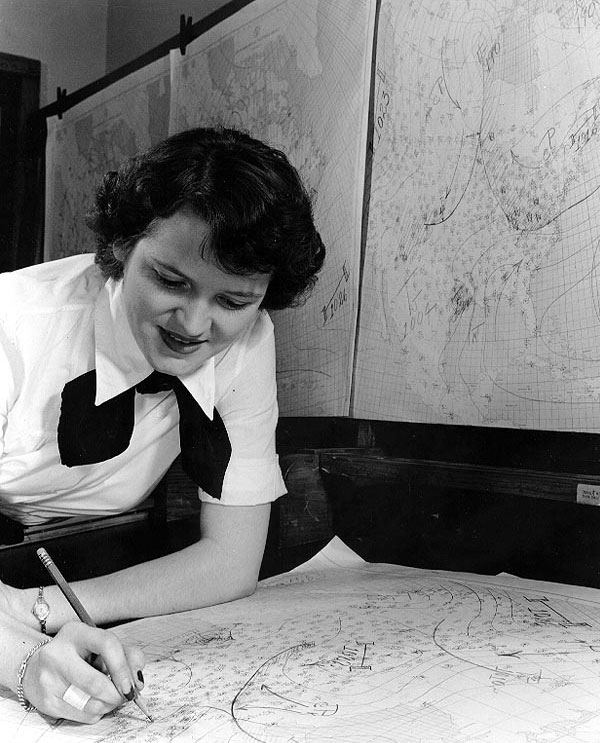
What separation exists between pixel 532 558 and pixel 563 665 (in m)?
0.38

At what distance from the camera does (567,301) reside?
918 mm

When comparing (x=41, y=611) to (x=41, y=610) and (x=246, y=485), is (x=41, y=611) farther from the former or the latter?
(x=246, y=485)

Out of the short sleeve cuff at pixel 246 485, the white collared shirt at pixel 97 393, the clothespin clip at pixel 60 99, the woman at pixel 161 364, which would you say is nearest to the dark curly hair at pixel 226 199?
the woman at pixel 161 364

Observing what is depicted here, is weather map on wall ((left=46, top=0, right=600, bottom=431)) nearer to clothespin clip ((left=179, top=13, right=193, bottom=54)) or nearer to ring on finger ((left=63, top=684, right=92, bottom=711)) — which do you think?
clothespin clip ((left=179, top=13, right=193, bottom=54))

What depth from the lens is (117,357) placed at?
860mm

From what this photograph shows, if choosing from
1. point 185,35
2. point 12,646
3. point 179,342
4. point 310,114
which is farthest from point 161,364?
point 185,35

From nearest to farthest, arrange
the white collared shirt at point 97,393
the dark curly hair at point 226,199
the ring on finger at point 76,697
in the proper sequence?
the ring on finger at point 76,697
the dark curly hair at point 226,199
the white collared shirt at point 97,393

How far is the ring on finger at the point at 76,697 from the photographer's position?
520mm

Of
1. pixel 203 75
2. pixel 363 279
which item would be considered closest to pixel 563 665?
pixel 363 279

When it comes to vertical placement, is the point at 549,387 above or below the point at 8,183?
below

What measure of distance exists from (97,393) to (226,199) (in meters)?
0.28

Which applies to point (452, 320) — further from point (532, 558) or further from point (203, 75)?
point (203, 75)

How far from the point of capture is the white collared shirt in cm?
83

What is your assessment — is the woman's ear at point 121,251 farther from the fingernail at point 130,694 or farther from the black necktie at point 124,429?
the fingernail at point 130,694
